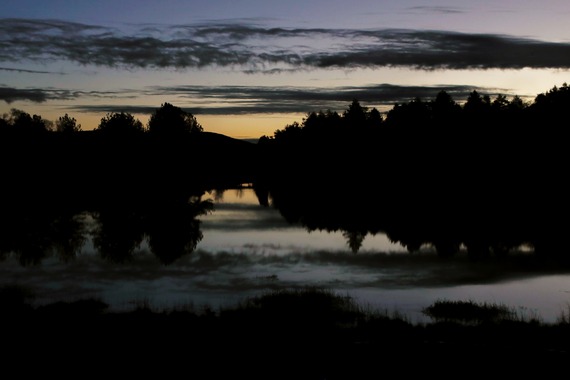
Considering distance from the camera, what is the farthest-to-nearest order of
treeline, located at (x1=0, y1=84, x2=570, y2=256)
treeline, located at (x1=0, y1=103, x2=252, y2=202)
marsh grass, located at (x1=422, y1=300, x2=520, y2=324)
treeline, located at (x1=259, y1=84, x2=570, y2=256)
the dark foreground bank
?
treeline, located at (x1=0, y1=103, x2=252, y2=202) → treeline, located at (x1=0, y1=84, x2=570, y2=256) → treeline, located at (x1=259, y1=84, x2=570, y2=256) → marsh grass, located at (x1=422, y1=300, x2=520, y2=324) → the dark foreground bank

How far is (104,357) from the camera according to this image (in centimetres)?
1702

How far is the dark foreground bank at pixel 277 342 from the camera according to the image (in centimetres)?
1611

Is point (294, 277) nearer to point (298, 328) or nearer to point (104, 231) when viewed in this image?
point (298, 328)

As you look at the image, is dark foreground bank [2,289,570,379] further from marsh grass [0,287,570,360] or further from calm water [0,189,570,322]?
calm water [0,189,570,322]

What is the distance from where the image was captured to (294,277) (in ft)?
107

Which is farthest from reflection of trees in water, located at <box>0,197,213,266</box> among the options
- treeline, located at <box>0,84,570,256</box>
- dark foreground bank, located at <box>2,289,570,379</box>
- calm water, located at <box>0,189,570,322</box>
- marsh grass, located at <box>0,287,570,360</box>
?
dark foreground bank, located at <box>2,289,570,379</box>

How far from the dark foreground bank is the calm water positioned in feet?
8.33

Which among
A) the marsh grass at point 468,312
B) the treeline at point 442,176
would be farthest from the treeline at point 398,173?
the marsh grass at point 468,312

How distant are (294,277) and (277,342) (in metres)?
14.3

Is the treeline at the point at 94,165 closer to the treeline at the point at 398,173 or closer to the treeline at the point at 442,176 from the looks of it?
the treeline at the point at 398,173

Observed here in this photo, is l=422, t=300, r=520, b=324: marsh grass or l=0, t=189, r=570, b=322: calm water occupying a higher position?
l=422, t=300, r=520, b=324: marsh grass

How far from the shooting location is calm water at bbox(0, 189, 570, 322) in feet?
87.7

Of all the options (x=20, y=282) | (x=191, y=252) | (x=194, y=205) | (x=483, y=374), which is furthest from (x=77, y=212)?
(x=483, y=374)

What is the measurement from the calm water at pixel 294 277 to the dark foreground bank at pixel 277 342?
2539mm
